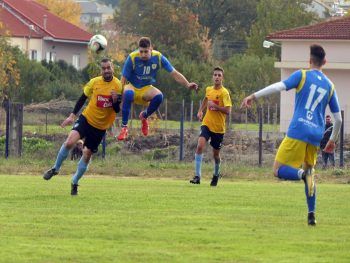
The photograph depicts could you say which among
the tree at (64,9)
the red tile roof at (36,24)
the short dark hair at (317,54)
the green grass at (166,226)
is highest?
the tree at (64,9)

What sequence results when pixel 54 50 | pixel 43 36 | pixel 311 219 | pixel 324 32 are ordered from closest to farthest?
pixel 311 219
pixel 324 32
pixel 43 36
pixel 54 50

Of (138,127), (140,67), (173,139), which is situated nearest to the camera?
(140,67)

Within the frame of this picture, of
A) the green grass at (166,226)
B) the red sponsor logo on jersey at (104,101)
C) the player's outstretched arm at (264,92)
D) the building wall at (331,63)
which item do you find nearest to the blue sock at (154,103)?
the green grass at (166,226)

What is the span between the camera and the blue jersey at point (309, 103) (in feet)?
47.4

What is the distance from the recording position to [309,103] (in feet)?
47.5

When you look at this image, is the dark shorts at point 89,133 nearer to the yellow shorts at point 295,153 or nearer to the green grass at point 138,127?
the yellow shorts at point 295,153

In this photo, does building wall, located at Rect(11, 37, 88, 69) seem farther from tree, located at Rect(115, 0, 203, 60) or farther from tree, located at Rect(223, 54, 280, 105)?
tree, located at Rect(223, 54, 280, 105)

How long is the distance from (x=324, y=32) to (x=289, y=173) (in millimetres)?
42718

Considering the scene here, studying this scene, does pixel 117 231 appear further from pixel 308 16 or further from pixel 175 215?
pixel 308 16

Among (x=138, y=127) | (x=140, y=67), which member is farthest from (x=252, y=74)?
(x=140, y=67)

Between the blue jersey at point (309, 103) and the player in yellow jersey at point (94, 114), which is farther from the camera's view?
the player in yellow jersey at point (94, 114)

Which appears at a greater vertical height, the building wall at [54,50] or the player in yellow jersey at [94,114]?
the building wall at [54,50]

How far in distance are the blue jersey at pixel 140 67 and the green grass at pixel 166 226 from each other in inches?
79.8

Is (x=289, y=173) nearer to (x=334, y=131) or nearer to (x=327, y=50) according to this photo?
(x=334, y=131)
